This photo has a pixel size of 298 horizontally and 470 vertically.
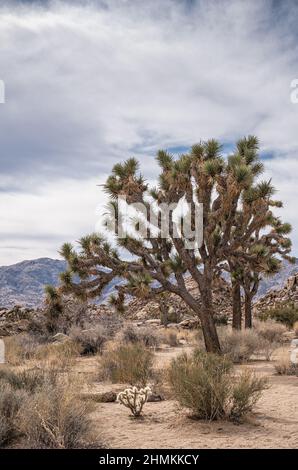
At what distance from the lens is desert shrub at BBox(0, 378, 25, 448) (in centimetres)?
604

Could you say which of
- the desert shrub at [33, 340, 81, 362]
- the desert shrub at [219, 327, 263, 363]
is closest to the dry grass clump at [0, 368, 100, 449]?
the desert shrub at [33, 340, 81, 362]

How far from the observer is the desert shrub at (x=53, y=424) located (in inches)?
227

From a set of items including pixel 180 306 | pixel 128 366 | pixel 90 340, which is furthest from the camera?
pixel 180 306

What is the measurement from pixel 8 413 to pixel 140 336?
13.3m

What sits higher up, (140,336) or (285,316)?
(285,316)

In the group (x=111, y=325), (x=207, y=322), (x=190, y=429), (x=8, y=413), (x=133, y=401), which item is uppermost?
(x=207, y=322)

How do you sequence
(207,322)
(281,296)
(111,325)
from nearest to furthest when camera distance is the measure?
(207,322) → (111,325) → (281,296)

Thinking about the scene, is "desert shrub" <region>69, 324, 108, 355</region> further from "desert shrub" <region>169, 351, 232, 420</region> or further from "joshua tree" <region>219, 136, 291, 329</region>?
"desert shrub" <region>169, 351, 232, 420</region>

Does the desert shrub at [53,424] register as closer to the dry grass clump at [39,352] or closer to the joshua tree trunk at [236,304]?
the dry grass clump at [39,352]

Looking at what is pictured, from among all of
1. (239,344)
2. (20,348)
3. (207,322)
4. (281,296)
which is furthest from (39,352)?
(281,296)

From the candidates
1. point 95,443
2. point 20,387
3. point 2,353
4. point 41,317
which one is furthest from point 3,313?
point 95,443

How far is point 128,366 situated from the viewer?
1069 centimetres

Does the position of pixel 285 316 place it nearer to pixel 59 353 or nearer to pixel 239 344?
pixel 239 344

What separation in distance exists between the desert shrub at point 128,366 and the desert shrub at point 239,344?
4.03m
